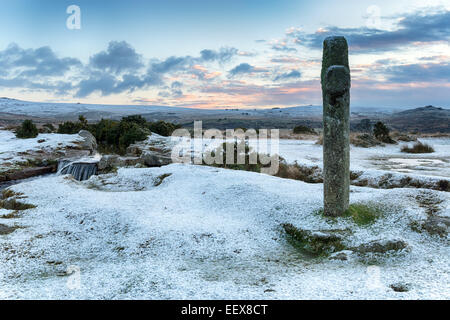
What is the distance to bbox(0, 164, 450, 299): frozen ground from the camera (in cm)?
712

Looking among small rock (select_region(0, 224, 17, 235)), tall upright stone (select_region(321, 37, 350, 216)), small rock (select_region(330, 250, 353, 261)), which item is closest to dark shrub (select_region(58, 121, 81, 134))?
small rock (select_region(0, 224, 17, 235))

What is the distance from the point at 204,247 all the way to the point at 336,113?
5509mm

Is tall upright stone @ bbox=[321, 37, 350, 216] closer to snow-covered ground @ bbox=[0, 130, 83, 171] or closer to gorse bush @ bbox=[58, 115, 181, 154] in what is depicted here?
snow-covered ground @ bbox=[0, 130, 83, 171]

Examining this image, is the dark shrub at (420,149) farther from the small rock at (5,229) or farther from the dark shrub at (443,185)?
the small rock at (5,229)

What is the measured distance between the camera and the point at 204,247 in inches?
387

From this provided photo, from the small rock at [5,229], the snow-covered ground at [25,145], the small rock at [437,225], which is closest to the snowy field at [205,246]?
the small rock at [5,229]

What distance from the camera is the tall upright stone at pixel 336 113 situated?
10188 mm

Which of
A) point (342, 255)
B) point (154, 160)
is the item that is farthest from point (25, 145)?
point (342, 255)

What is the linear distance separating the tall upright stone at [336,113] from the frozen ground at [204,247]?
142 cm

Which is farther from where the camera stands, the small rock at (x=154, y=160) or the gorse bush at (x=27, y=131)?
the gorse bush at (x=27, y=131)

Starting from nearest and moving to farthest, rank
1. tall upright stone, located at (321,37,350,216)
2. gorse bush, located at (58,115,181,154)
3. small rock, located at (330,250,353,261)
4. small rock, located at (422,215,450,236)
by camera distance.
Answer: small rock, located at (330,250,353,261) → small rock, located at (422,215,450,236) → tall upright stone, located at (321,37,350,216) → gorse bush, located at (58,115,181,154)

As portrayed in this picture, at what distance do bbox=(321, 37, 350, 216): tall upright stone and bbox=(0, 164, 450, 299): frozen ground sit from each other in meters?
1.42

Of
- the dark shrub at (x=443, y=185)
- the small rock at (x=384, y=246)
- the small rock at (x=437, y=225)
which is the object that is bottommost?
the small rock at (x=384, y=246)
